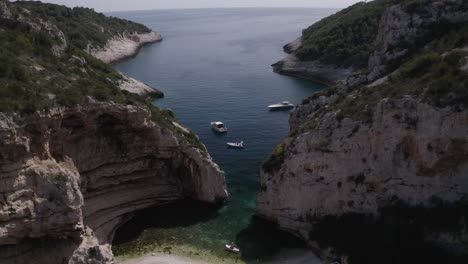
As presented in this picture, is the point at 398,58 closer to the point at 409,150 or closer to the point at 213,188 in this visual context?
the point at 409,150

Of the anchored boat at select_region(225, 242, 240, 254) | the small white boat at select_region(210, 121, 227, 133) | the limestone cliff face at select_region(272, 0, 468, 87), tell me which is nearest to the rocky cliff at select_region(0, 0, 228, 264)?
the anchored boat at select_region(225, 242, 240, 254)

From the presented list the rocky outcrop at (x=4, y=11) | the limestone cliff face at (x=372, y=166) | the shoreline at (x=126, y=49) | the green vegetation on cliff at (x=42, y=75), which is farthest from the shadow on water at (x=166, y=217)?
the shoreline at (x=126, y=49)

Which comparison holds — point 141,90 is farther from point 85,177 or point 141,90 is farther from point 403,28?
point 403,28

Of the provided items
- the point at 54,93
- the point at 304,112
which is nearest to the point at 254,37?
the point at 304,112

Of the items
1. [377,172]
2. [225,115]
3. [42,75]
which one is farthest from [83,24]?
[377,172]

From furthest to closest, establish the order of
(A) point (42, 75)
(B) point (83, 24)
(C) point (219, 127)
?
(B) point (83, 24) < (C) point (219, 127) < (A) point (42, 75)

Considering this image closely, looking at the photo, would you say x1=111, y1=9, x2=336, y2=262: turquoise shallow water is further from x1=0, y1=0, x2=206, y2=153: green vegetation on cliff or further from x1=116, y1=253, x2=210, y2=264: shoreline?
x1=0, y1=0, x2=206, y2=153: green vegetation on cliff

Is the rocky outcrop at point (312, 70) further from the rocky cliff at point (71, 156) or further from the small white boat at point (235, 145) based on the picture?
the rocky cliff at point (71, 156)
